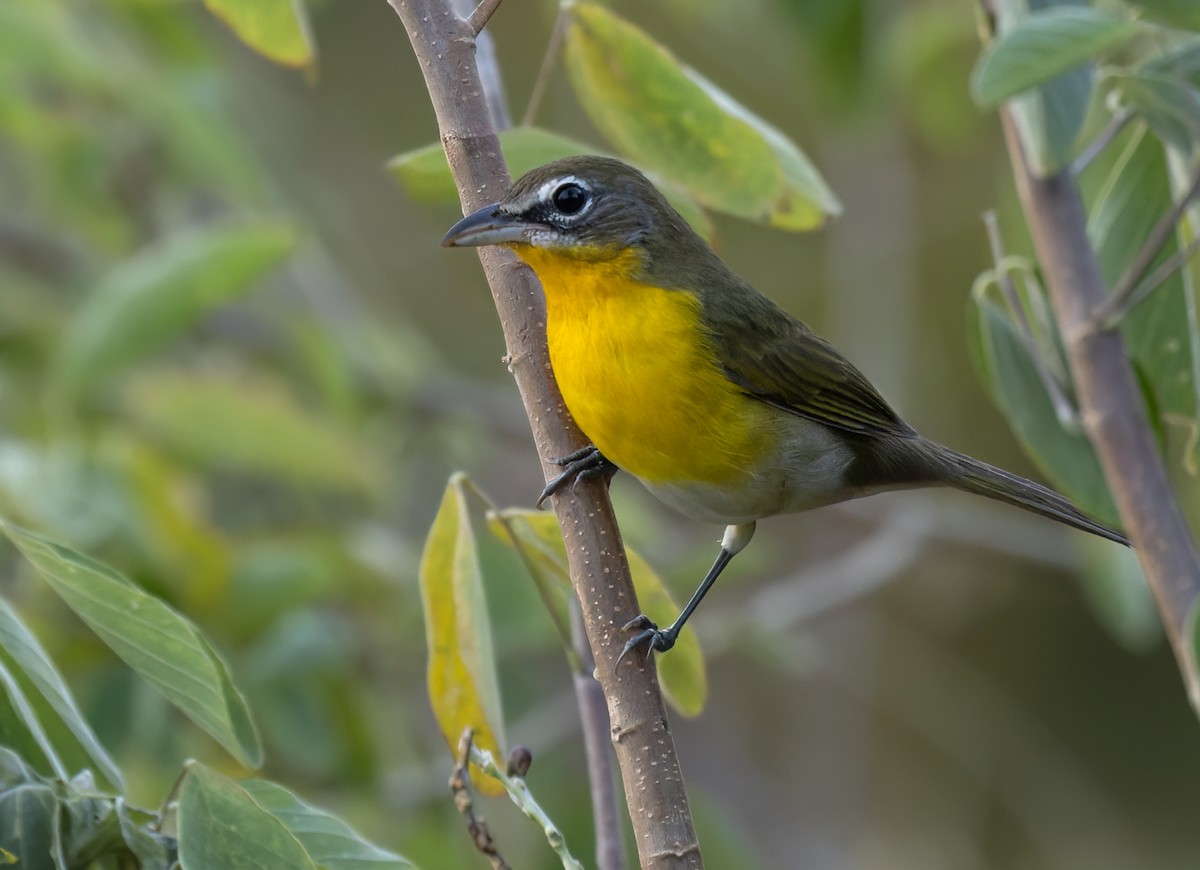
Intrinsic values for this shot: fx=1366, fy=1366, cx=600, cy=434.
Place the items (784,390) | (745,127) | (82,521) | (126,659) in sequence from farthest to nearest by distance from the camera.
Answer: (82,521) → (784,390) → (745,127) → (126,659)

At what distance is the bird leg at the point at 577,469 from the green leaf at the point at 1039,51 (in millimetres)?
764

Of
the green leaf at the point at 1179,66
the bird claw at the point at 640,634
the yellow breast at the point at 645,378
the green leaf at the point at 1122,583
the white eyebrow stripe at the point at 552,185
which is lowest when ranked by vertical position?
the bird claw at the point at 640,634

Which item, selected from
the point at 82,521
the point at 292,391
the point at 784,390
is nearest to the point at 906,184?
the point at 292,391

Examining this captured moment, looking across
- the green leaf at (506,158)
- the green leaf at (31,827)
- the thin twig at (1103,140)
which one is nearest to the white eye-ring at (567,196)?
the green leaf at (506,158)

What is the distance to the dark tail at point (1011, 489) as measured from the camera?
106 inches

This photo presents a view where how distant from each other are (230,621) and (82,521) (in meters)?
0.42

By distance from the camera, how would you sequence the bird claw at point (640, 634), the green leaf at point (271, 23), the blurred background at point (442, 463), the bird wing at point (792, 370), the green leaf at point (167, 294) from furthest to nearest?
the blurred background at point (442, 463), the green leaf at point (167, 294), the bird wing at point (792, 370), the green leaf at point (271, 23), the bird claw at point (640, 634)

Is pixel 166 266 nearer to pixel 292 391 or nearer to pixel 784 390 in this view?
pixel 784 390

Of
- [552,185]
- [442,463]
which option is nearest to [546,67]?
[552,185]

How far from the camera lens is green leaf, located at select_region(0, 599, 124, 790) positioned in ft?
4.97

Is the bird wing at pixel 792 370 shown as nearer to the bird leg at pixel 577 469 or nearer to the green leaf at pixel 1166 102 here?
the bird leg at pixel 577 469

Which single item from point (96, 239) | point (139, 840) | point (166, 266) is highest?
point (96, 239)

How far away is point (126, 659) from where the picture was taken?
159 centimetres

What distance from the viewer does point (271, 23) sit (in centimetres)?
205
